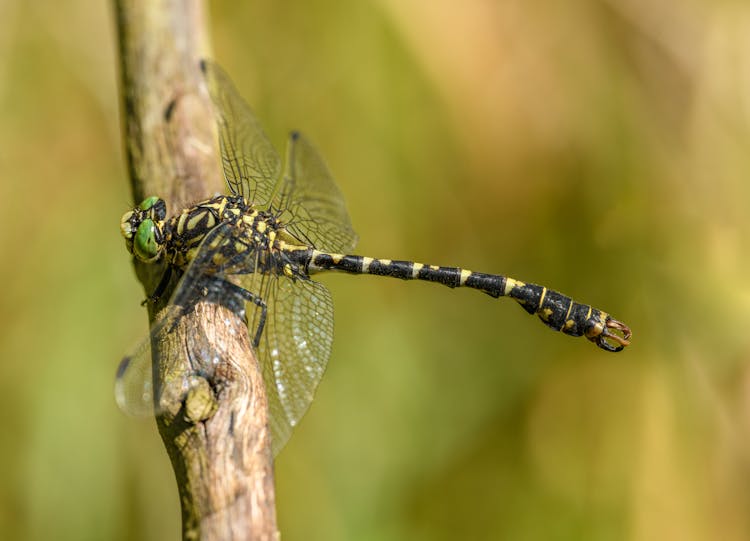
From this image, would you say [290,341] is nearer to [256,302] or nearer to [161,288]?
[256,302]

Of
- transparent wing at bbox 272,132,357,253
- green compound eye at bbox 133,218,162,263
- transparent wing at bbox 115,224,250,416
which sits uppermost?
transparent wing at bbox 272,132,357,253

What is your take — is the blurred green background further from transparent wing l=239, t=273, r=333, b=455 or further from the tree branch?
the tree branch

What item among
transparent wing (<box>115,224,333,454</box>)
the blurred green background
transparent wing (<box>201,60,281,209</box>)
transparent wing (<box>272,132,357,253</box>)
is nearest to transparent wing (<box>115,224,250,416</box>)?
transparent wing (<box>115,224,333,454</box>)

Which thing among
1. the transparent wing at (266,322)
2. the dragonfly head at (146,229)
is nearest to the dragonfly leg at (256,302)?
the transparent wing at (266,322)

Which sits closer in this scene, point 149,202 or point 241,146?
point 149,202

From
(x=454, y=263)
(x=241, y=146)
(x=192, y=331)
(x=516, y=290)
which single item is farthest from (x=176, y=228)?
(x=454, y=263)

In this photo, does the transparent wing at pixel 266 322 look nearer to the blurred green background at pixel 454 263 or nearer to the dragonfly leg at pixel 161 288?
the dragonfly leg at pixel 161 288

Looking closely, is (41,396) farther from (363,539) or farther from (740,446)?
(740,446)

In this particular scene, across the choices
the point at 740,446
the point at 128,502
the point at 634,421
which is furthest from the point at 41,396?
the point at 740,446
